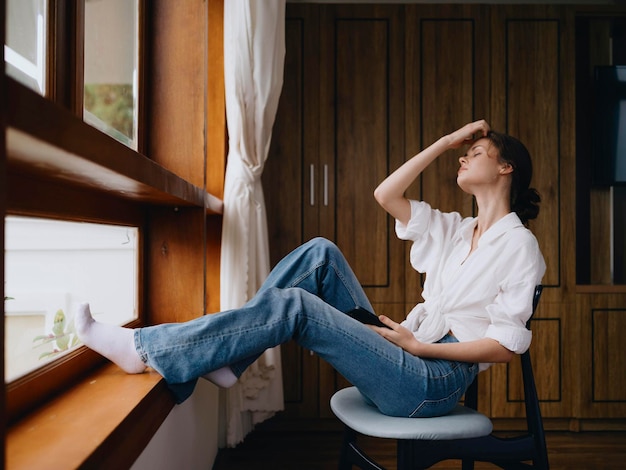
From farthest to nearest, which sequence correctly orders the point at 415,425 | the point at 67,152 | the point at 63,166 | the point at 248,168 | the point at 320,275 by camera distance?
the point at 248,168 < the point at 320,275 < the point at 415,425 < the point at 63,166 < the point at 67,152

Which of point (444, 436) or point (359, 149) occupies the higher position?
point (359, 149)

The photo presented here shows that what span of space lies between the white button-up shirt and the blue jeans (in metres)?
0.14

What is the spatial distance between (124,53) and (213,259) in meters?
0.85

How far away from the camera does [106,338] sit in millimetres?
1167

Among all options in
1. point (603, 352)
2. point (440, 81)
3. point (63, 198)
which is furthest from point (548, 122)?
point (63, 198)

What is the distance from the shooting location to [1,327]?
53 cm

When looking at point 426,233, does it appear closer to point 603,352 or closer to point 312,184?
point 312,184

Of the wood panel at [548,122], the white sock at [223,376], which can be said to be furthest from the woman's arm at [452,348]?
the wood panel at [548,122]

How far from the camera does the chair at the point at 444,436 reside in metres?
1.27

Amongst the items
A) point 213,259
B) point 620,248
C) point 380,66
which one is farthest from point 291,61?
point 620,248

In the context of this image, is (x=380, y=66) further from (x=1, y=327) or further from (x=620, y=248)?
(x=1, y=327)

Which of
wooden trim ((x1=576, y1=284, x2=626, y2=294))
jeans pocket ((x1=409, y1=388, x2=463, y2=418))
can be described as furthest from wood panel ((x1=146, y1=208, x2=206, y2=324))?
wooden trim ((x1=576, y1=284, x2=626, y2=294))

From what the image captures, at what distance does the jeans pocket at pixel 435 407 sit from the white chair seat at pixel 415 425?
0.06 feet

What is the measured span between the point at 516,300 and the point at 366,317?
389 millimetres
